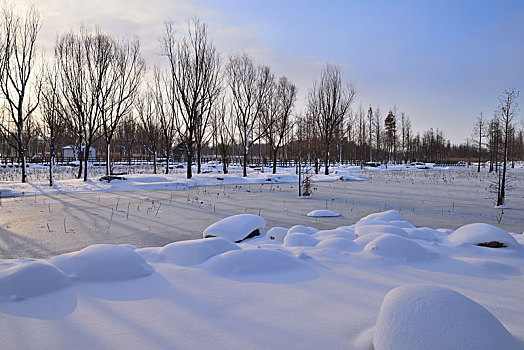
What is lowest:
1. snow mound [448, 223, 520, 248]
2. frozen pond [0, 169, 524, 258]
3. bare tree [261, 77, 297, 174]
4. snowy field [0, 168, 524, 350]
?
frozen pond [0, 169, 524, 258]

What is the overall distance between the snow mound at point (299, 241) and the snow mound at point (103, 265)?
229 cm

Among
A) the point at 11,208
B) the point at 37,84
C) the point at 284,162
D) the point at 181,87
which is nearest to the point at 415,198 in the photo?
the point at 11,208

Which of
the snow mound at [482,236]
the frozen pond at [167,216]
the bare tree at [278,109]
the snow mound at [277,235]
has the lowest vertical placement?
the frozen pond at [167,216]

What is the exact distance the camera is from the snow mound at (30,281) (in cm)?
295

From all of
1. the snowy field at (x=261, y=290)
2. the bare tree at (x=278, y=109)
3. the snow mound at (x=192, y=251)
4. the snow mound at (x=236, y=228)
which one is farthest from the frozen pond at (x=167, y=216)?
the bare tree at (x=278, y=109)

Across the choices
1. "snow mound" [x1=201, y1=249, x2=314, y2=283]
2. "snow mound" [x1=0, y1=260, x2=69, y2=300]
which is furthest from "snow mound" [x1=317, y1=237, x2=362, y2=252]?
"snow mound" [x1=0, y1=260, x2=69, y2=300]

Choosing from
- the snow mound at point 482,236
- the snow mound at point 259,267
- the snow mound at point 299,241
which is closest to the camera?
the snow mound at point 259,267

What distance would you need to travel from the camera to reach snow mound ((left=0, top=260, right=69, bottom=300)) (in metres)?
2.95

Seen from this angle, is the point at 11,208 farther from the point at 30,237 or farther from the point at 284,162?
the point at 284,162

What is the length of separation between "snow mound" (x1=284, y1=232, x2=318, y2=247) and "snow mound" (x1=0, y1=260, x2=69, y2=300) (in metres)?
3.16

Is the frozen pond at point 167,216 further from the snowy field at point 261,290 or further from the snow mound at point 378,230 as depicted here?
the snow mound at point 378,230

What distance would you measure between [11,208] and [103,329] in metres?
9.94

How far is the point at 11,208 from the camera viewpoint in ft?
32.3

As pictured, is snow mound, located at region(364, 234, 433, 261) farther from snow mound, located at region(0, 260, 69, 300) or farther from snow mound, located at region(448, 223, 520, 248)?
snow mound, located at region(0, 260, 69, 300)
